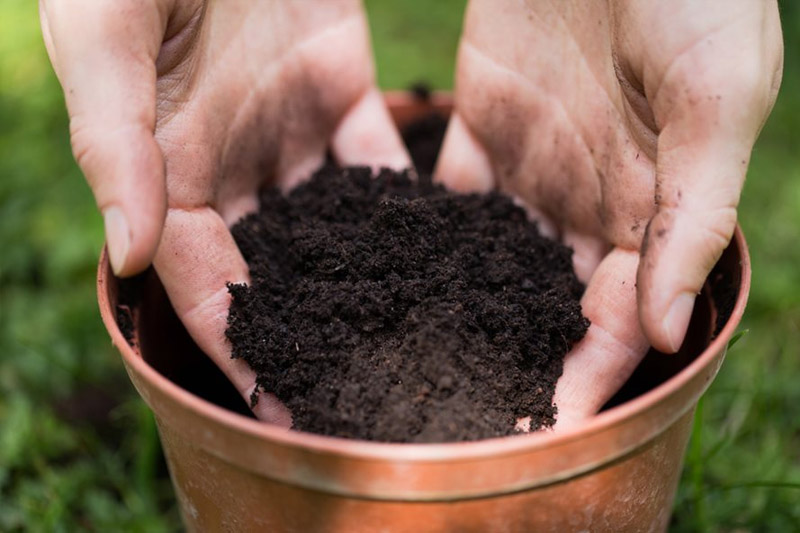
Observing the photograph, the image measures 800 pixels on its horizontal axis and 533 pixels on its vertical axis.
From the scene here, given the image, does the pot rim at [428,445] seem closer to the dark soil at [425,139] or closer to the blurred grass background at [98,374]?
the blurred grass background at [98,374]

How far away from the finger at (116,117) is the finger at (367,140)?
84 cm

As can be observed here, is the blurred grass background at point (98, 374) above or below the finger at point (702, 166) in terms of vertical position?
below

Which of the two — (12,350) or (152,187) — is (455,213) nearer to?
(152,187)

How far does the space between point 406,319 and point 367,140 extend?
807mm

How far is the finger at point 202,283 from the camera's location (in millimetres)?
1331

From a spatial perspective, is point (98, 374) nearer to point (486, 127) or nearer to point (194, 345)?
point (194, 345)

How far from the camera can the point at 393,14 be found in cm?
378

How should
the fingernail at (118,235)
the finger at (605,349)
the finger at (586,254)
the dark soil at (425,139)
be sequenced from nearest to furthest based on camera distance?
the fingernail at (118,235) → the finger at (605,349) → the finger at (586,254) → the dark soil at (425,139)

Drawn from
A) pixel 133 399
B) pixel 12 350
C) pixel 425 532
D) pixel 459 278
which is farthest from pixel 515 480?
pixel 12 350

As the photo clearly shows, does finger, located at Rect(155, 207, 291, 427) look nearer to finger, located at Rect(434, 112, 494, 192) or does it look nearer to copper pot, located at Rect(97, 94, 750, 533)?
copper pot, located at Rect(97, 94, 750, 533)

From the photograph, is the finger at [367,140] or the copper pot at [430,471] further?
the finger at [367,140]

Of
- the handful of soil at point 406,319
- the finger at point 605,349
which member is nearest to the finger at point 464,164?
the handful of soil at point 406,319

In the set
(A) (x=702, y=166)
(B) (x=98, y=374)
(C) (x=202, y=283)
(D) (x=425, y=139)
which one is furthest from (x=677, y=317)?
(B) (x=98, y=374)

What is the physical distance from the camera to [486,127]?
1.81 metres
